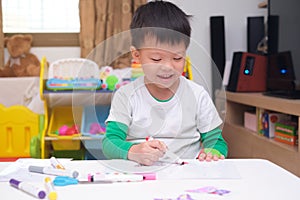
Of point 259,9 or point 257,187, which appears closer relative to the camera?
point 257,187

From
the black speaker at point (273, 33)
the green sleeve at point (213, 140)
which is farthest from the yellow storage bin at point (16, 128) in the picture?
the green sleeve at point (213, 140)

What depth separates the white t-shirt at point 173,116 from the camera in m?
0.94

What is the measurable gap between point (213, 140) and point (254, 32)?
1881 mm

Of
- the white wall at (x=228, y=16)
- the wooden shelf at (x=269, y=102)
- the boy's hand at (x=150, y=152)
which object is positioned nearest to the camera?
the boy's hand at (x=150, y=152)

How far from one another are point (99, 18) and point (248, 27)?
0.87 m

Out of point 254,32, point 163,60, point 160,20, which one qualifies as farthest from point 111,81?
point 163,60

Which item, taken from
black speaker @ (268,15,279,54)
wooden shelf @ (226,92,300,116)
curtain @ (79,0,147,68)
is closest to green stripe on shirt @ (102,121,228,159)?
wooden shelf @ (226,92,300,116)

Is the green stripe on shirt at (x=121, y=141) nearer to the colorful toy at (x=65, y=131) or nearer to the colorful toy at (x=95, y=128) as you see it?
the colorful toy at (x=95, y=128)

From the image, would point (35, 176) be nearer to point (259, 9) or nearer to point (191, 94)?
point (191, 94)

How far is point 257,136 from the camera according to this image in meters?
2.21

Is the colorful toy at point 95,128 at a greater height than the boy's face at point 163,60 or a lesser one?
lesser

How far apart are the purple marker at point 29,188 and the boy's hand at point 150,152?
23 cm

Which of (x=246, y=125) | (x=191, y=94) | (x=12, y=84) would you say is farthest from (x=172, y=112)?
(x=12, y=84)

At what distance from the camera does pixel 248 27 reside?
272 cm
